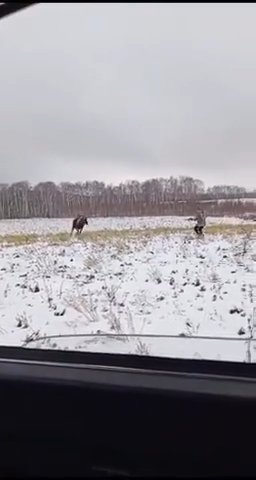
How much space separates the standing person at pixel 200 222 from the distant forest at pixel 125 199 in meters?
0.03

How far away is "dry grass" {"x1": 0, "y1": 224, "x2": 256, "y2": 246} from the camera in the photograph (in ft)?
7.02

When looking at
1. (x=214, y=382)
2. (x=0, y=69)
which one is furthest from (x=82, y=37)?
(x=214, y=382)

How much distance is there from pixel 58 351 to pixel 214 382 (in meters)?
0.63

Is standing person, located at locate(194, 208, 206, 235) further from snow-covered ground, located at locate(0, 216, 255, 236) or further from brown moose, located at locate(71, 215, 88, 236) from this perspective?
brown moose, located at locate(71, 215, 88, 236)

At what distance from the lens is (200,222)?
218 cm

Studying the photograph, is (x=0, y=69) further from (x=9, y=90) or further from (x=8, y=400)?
(x=8, y=400)

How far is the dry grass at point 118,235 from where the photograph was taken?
2139 mm

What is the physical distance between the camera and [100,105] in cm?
224

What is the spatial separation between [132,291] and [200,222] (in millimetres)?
720

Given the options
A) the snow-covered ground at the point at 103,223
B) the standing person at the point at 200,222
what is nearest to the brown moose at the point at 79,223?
the snow-covered ground at the point at 103,223

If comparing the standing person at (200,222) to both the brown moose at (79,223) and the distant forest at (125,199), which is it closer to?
the distant forest at (125,199)

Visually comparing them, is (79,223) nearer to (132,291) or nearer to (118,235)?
(118,235)

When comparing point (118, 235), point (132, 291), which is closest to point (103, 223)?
point (118, 235)

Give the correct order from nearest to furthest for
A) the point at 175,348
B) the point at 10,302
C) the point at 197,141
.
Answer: the point at 175,348
the point at 197,141
the point at 10,302
